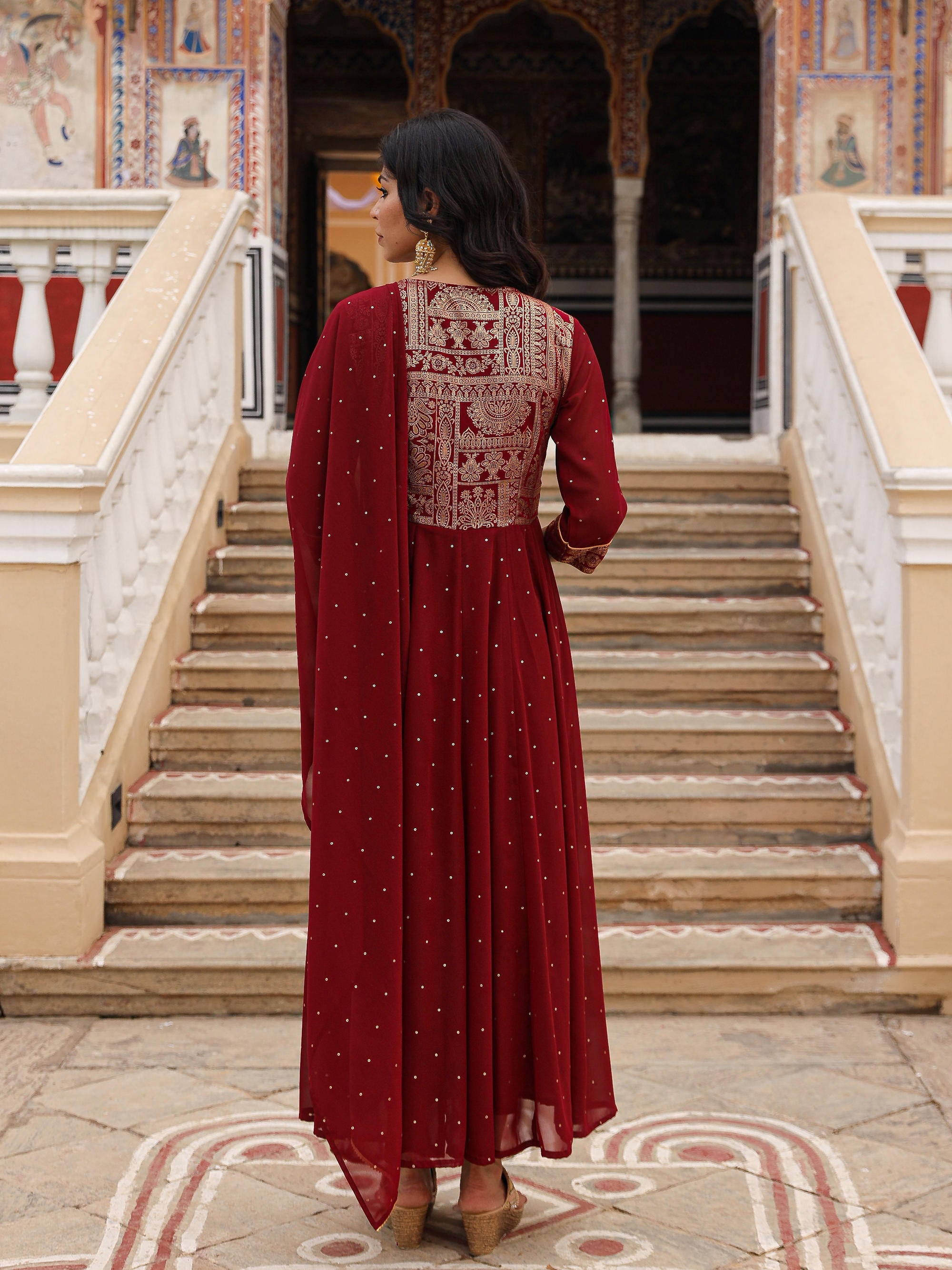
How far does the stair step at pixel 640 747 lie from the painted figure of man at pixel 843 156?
13.4ft

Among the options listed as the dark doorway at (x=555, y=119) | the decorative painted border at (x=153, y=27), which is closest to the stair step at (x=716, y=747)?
the decorative painted border at (x=153, y=27)

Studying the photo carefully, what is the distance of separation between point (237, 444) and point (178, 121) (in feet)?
8.70

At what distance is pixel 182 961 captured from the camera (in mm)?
3812

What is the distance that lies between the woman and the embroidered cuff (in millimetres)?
94

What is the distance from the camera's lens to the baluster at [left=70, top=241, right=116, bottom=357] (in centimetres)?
564

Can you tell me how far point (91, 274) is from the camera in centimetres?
565

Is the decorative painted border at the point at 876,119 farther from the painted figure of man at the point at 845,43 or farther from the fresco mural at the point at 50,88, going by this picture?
the fresco mural at the point at 50,88

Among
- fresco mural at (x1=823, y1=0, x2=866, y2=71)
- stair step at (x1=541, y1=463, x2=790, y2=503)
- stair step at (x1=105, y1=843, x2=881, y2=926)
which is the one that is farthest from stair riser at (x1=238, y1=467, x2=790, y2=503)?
fresco mural at (x1=823, y1=0, x2=866, y2=71)

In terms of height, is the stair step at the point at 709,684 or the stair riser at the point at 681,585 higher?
the stair riser at the point at 681,585

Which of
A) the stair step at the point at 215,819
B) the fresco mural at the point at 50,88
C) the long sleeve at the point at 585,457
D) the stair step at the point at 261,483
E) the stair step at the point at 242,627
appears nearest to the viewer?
the long sleeve at the point at 585,457

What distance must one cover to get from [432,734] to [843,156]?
6179 mm

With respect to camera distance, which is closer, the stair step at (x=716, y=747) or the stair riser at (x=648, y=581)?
the stair step at (x=716, y=747)

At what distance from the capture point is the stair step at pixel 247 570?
542 cm

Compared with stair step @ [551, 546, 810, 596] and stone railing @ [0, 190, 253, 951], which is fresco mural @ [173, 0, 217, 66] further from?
stair step @ [551, 546, 810, 596]
